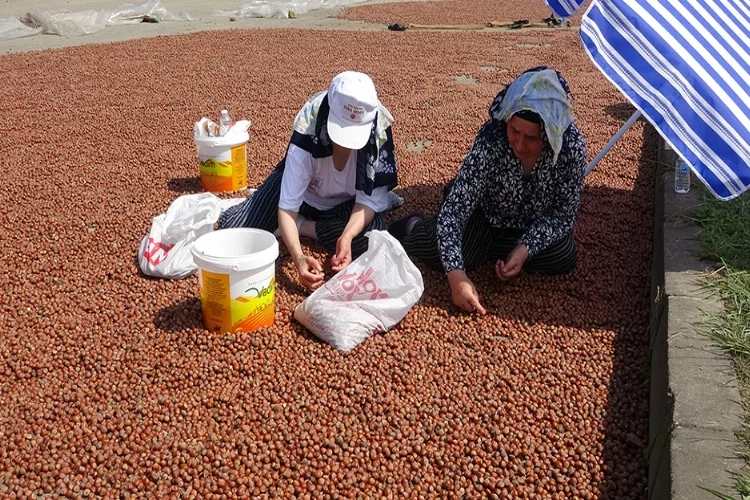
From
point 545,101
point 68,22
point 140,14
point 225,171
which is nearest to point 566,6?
point 545,101

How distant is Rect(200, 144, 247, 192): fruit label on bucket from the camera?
4.77 metres

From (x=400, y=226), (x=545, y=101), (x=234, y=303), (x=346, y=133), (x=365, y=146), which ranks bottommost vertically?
(x=400, y=226)

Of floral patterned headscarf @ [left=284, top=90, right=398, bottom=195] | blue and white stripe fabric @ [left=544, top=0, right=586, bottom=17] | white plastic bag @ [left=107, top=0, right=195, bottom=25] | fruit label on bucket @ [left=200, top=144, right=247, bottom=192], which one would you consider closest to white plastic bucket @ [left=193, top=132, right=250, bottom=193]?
fruit label on bucket @ [left=200, top=144, right=247, bottom=192]

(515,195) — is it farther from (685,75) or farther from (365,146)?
(685,75)

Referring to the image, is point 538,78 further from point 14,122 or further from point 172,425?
point 14,122

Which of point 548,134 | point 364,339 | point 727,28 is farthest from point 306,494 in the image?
point 727,28

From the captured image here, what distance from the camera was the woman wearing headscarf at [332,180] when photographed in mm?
3449

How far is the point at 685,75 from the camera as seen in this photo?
8.38 feet

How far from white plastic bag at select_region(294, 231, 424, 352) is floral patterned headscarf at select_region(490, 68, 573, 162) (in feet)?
2.77

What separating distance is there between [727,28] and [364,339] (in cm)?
204

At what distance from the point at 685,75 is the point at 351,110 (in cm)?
154

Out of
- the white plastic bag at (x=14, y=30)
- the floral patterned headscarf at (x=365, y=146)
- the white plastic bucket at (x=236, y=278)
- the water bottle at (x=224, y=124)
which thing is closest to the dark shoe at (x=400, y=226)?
the floral patterned headscarf at (x=365, y=146)

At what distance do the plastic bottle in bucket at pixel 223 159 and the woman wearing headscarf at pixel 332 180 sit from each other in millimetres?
605

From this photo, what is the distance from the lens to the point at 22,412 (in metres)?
2.76
